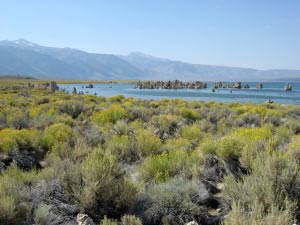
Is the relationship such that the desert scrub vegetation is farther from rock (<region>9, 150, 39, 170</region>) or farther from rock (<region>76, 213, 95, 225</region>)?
rock (<region>76, 213, 95, 225</region>)

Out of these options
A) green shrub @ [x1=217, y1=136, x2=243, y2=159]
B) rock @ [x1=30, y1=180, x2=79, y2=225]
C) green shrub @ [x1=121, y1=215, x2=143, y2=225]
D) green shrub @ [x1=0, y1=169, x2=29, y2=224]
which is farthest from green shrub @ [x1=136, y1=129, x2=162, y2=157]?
green shrub @ [x1=121, y1=215, x2=143, y2=225]

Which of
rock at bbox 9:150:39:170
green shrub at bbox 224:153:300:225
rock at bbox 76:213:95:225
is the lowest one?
rock at bbox 9:150:39:170

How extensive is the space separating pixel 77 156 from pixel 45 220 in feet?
10.9

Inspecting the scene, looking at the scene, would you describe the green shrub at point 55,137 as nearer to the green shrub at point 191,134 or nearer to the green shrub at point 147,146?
the green shrub at point 147,146

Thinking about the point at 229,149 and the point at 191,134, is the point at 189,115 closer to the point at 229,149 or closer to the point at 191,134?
the point at 191,134

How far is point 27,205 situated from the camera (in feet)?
16.6

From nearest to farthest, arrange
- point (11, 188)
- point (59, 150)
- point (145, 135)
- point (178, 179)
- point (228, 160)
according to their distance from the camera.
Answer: point (11, 188) < point (178, 179) < point (228, 160) < point (59, 150) < point (145, 135)

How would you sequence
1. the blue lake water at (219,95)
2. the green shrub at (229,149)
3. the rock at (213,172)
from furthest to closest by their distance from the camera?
the blue lake water at (219,95) < the green shrub at (229,149) < the rock at (213,172)

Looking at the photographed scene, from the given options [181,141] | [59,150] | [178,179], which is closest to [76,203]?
[178,179]

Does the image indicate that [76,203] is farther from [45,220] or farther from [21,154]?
[21,154]

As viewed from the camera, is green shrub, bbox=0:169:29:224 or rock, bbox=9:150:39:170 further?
rock, bbox=9:150:39:170

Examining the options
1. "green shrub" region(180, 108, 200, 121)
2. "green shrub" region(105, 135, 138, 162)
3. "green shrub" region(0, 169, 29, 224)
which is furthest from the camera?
"green shrub" region(180, 108, 200, 121)

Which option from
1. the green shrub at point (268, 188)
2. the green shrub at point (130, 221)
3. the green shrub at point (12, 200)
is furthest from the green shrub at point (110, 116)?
the green shrub at point (130, 221)

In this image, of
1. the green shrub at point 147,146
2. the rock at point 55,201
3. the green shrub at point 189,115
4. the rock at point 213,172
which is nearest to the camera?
the rock at point 55,201
